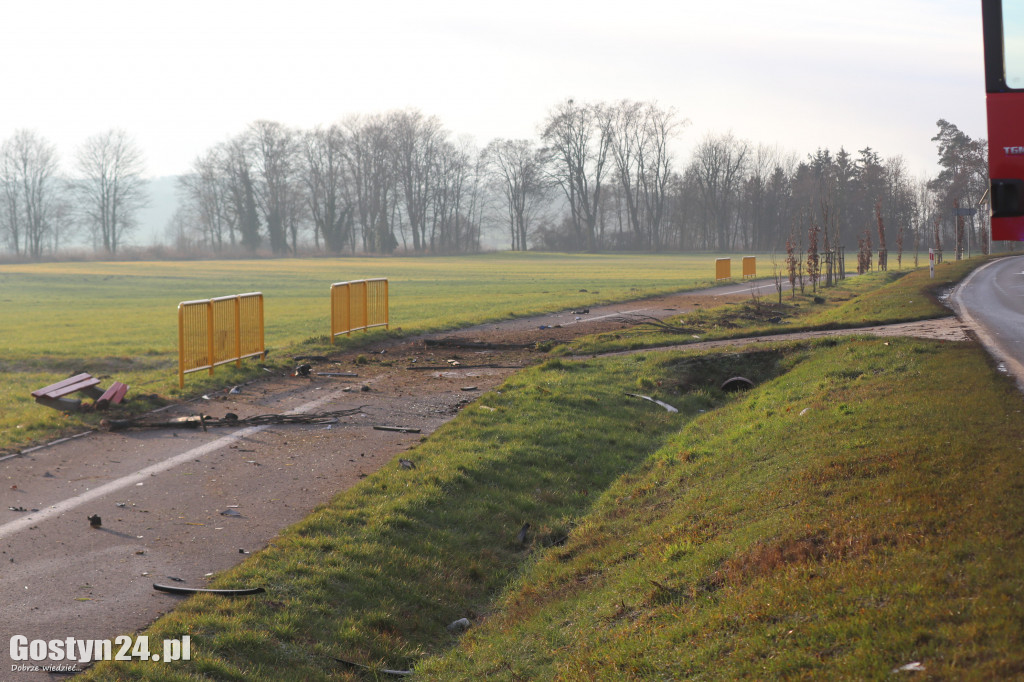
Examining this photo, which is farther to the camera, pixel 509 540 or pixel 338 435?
pixel 338 435

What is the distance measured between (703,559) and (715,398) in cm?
805

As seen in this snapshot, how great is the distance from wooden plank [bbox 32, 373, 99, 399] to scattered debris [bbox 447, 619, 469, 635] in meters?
7.83

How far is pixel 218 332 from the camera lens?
1496 centimetres

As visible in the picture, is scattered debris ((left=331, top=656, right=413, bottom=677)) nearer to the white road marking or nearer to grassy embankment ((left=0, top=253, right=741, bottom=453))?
the white road marking

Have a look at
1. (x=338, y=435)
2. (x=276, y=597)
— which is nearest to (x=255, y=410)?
(x=338, y=435)

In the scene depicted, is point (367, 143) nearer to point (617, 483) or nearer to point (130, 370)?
point (130, 370)

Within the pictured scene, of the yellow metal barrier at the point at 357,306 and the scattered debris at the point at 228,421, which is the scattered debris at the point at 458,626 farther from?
the yellow metal barrier at the point at 357,306

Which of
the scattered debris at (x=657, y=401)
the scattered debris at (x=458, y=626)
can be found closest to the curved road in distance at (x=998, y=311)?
the scattered debris at (x=657, y=401)

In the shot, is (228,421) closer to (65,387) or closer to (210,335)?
(65,387)

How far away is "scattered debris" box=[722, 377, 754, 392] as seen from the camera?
1395 centimetres

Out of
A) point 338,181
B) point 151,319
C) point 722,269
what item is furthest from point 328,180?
point 151,319

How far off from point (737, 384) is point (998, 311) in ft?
33.6

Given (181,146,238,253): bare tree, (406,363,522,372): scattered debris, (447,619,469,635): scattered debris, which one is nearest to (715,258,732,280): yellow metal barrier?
(406,363,522,372): scattered debris

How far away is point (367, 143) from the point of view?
107 meters
